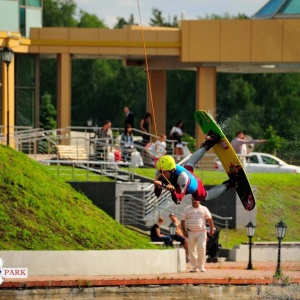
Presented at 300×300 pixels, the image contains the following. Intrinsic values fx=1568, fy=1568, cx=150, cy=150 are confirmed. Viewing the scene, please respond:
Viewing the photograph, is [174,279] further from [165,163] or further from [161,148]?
[161,148]

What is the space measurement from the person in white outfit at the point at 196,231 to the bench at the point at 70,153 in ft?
36.1

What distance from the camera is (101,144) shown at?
3922 centimetres

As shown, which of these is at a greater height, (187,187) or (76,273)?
(187,187)

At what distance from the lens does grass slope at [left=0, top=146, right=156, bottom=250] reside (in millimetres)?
28922

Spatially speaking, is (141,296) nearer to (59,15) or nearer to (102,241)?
(102,241)

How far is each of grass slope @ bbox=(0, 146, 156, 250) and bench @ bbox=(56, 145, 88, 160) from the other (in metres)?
7.74

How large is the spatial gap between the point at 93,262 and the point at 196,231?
2.28 meters

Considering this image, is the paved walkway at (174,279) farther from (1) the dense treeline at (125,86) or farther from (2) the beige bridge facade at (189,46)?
(1) the dense treeline at (125,86)

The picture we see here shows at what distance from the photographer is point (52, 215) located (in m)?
30.2

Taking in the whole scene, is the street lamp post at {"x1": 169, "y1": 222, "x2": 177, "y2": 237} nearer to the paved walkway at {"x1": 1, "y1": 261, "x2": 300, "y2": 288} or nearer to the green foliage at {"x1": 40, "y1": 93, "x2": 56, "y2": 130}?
the paved walkway at {"x1": 1, "y1": 261, "x2": 300, "y2": 288}

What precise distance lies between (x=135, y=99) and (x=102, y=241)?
71.4 meters

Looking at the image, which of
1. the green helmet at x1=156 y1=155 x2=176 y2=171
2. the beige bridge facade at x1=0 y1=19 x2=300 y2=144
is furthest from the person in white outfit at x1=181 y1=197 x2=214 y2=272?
the beige bridge facade at x1=0 y1=19 x2=300 y2=144

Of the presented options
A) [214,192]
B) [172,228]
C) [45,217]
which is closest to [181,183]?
[214,192]

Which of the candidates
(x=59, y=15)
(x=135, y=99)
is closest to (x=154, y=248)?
(x=135, y=99)
